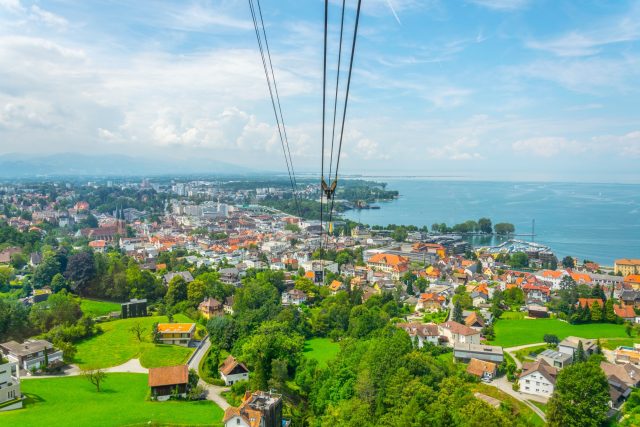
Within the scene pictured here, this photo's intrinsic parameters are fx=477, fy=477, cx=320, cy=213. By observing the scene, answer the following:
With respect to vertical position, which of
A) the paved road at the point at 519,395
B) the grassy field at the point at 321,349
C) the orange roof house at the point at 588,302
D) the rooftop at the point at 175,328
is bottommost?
the grassy field at the point at 321,349

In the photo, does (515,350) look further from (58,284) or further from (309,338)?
(58,284)

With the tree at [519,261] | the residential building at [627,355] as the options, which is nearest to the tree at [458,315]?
the residential building at [627,355]

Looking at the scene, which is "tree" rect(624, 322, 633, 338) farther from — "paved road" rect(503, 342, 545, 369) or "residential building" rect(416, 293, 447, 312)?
"residential building" rect(416, 293, 447, 312)

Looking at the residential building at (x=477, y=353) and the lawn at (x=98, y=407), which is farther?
the residential building at (x=477, y=353)

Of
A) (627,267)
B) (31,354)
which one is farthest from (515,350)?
(627,267)

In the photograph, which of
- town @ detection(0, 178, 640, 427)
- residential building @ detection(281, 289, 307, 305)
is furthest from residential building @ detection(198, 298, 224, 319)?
residential building @ detection(281, 289, 307, 305)

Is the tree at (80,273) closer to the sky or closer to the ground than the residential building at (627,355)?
closer to the sky

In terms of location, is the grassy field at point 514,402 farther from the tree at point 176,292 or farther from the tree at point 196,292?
the tree at point 176,292
